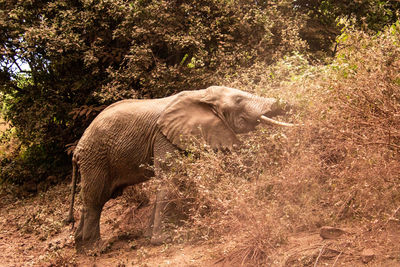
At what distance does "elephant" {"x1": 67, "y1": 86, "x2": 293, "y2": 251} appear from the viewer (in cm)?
659

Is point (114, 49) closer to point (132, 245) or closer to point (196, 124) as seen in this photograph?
point (196, 124)

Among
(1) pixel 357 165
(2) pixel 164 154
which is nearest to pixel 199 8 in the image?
(2) pixel 164 154

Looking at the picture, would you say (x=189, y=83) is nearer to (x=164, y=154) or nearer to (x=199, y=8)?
(x=199, y=8)

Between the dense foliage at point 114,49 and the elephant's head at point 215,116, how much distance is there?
2.77 m

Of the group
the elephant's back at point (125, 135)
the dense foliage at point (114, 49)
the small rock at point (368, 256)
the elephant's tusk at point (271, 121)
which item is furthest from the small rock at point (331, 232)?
the dense foliage at point (114, 49)

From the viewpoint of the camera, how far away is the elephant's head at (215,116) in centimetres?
652

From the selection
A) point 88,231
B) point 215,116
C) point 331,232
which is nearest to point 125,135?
point 215,116

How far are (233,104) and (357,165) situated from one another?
2.40m

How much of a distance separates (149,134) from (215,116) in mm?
1130

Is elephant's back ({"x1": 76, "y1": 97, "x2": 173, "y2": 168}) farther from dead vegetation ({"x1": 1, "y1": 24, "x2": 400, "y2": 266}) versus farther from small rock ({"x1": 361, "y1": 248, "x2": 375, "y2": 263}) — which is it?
small rock ({"x1": 361, "y1": 248, "x2": 375, "y2": 263})

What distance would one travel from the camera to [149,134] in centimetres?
700

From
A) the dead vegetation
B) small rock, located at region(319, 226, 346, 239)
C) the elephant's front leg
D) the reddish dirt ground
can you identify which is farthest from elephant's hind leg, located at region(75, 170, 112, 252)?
small rock, located at region(319, 226, 346, 239)

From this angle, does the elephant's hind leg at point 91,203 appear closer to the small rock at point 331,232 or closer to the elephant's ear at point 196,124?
the elephant's ear at point 196,124

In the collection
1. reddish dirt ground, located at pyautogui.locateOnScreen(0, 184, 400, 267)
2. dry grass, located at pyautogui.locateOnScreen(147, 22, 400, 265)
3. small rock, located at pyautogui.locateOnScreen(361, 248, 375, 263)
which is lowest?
reddish dirt ground, located at pyautogui.locateOnScreen(0, 184, 400, 267)
